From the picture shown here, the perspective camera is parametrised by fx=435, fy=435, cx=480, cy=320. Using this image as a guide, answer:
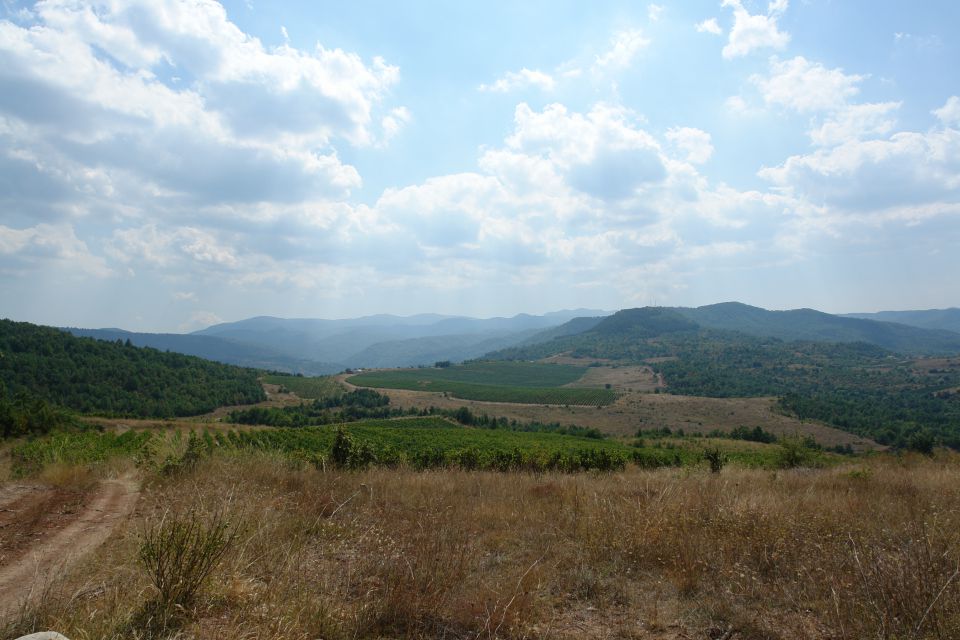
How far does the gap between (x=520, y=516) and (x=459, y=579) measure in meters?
2.88

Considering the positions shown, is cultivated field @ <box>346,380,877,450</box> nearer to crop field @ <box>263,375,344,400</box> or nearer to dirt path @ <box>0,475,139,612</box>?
crop field @ <box>263,375,344,400</box>

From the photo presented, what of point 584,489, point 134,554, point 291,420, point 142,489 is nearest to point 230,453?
point 142,489

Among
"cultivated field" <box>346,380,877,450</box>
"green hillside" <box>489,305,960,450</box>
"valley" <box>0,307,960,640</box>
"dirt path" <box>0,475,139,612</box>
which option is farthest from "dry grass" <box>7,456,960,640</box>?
"cultivated field" <box>346,380,877,450</box>

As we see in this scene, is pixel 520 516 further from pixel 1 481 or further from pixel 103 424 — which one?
pixel 103 424

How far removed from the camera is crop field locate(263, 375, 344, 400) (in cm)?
11838

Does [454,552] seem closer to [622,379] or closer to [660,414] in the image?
[660,414]

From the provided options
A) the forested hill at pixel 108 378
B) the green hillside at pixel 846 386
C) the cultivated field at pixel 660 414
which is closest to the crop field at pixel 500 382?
the cultivated field at pixel 660 414

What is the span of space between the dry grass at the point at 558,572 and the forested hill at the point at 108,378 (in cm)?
9960

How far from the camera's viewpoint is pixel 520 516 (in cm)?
695

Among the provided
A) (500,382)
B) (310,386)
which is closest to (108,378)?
(310,386)

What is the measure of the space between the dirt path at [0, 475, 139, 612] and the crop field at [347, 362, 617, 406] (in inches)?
4315

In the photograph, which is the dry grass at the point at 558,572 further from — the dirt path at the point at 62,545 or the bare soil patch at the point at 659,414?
the bare soil patch at the point at 659,414

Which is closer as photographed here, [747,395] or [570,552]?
[570,552]

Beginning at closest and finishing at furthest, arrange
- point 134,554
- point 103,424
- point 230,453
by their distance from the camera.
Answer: point 134,554 < point 230,453 < point 103,424
